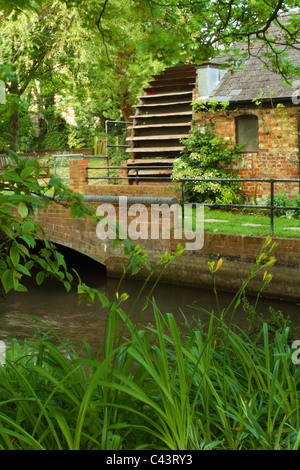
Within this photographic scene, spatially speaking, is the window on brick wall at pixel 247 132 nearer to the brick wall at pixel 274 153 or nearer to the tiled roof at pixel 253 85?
the brick wall at pixel 274 153

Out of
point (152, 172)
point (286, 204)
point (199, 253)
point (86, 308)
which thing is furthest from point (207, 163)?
point (86, 308)

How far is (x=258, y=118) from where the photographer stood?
1459 cm

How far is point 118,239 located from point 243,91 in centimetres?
1254

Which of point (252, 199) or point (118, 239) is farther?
point (252, 199)

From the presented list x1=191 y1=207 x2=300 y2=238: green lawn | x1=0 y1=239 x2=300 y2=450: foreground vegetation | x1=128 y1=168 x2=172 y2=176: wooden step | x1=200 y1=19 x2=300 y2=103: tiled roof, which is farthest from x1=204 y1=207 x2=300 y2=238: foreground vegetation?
x1=0 y1=239 x2=300 y2=450: foreground vegetation

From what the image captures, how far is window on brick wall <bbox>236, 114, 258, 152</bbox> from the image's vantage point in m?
14.8

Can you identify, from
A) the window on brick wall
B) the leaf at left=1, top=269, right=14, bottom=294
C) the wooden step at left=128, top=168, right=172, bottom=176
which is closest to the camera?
the leaf at left=1, top=269, right=14, bottom=294

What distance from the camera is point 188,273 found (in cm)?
1039

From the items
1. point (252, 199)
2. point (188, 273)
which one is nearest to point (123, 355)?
point (188, 273)

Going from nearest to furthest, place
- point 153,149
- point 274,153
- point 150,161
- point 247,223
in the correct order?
point 247,223 → point 274,153 → point 150,161 → point 153,149

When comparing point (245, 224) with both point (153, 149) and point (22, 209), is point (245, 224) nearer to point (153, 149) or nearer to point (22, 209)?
point (153, 149)

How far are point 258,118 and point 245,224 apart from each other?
460 centimetres

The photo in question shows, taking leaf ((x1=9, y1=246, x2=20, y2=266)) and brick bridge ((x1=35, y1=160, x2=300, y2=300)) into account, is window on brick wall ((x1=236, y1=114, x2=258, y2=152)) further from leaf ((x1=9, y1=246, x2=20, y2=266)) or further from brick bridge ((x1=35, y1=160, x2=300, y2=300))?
leaf ((x1=9, y1=246, x2=20, y2=266))
